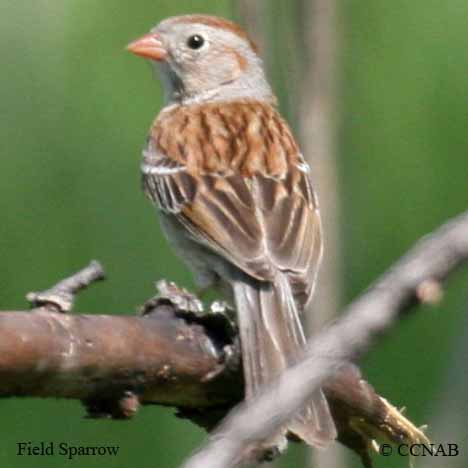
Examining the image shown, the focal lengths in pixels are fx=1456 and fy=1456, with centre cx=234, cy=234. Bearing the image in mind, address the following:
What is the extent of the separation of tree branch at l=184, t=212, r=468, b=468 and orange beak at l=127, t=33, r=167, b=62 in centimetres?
266

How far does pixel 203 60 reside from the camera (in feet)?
12.8

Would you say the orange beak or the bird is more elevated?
the orange beak

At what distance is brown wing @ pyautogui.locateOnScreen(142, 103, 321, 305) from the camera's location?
2.67 metres

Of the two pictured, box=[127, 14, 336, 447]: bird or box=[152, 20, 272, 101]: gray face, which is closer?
box=[127, 14, 336, 447]: bird

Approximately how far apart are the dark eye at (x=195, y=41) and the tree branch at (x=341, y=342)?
2822mm

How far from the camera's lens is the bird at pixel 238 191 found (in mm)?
2430

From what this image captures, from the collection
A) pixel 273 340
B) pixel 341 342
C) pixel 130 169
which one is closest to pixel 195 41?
pixel 130 169

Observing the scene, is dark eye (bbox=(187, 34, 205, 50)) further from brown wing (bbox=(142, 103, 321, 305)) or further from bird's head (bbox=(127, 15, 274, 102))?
brown wing (bbox=(142, 103, 321, 305))

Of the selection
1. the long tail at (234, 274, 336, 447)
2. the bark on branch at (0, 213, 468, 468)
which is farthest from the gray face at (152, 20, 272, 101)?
the bark on branch at (0, 213, 468, 468)

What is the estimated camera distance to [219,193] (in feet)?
9.66

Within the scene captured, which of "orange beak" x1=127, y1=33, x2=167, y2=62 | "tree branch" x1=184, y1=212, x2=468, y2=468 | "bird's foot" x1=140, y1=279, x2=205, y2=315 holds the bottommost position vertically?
"bird's foot" x1=140, y1=279, x2=205, y2=315

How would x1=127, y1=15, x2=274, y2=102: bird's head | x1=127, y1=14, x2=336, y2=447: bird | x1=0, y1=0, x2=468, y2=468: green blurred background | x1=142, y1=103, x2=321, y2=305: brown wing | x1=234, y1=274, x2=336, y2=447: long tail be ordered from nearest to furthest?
x1=234, y1=274, x2=336, y2=447: long tail, x1=127, y1=14, x2=336, y2=447: bird, x1=142, y1=103, x2=321, y2=305: brown wing, x1=0, y1=0, x2=468, y2=468: green blurred background, x1=127, y1=15, x2=274, y2=102: bird's head

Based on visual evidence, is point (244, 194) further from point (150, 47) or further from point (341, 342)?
point (341, 342)

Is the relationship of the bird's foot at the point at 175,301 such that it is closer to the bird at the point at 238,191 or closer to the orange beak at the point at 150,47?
the bird at the point at 238,191
